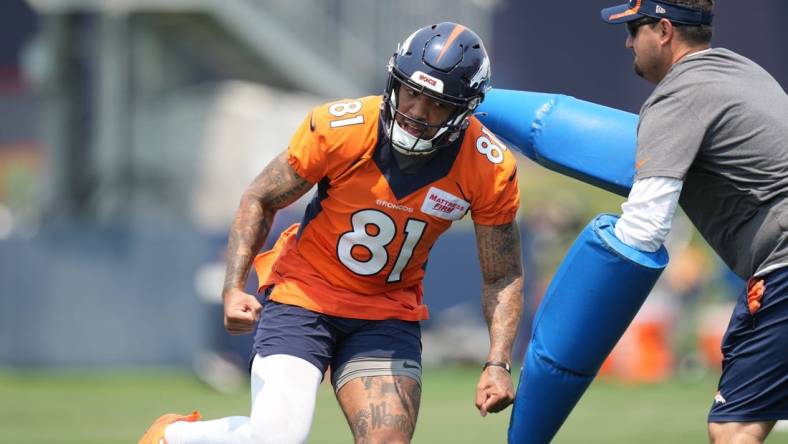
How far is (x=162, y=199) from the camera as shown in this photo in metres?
16.5

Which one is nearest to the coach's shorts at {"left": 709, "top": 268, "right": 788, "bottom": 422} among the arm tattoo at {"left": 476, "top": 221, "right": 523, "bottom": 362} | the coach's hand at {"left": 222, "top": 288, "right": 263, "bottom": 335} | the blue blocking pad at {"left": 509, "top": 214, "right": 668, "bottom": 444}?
the blue blocking pad at {"left": 509, "top": 214, "right": 668, "bottom": 444}

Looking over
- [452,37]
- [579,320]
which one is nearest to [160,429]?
[579,320]

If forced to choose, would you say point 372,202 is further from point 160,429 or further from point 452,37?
point 160,429

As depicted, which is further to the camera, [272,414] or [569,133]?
[569,133]

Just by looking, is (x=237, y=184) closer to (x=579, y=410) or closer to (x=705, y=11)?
(x=579, y=410)

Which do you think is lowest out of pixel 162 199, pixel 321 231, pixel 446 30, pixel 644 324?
pixel 162 199

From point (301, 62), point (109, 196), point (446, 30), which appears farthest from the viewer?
point (301, 62)

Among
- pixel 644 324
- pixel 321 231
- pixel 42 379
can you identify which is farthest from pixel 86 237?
pixel 321 231

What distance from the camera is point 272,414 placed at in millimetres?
4738

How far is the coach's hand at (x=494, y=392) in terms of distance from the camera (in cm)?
487

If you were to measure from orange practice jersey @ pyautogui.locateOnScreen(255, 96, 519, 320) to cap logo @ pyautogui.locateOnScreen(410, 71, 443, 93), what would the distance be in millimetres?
313

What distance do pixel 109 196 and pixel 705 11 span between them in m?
11.9

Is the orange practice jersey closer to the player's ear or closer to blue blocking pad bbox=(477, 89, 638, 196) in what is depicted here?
blue blocking pad bbox=(477, 89, 638, 196)

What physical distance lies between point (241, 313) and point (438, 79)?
3.89ft
